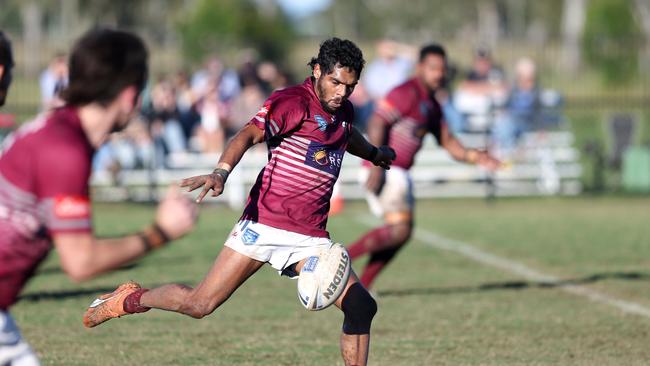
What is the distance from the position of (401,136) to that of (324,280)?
443 cm

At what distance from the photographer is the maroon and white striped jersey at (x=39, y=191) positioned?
437 centimetres

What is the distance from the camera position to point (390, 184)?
10.7 m

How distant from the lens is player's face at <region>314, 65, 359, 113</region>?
6621 millimetres

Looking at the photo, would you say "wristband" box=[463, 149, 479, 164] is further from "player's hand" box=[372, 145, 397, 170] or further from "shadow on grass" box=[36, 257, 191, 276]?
"shadow on grass" box=[36, 257, 191, 276]

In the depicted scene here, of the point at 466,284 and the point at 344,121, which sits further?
the point at 466,284

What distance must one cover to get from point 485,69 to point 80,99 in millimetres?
18495

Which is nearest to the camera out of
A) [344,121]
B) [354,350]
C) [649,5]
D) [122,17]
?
[354,350]

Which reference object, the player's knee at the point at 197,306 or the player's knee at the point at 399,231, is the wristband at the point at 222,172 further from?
the player's knee at the point at 399,231

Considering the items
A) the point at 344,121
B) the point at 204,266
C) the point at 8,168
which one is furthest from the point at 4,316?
the point at 204,266

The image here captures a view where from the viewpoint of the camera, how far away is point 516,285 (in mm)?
11625

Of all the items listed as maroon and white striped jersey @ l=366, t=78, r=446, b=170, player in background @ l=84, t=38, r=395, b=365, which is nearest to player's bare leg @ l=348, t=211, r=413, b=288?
maroon and white striped jersey @ l=366, t=78, r=446, b=170

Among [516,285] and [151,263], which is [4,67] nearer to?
[516,285]

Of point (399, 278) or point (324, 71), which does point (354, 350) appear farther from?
point (399, 278)

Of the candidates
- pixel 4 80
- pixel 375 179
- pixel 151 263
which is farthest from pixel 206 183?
pixel 151 263
